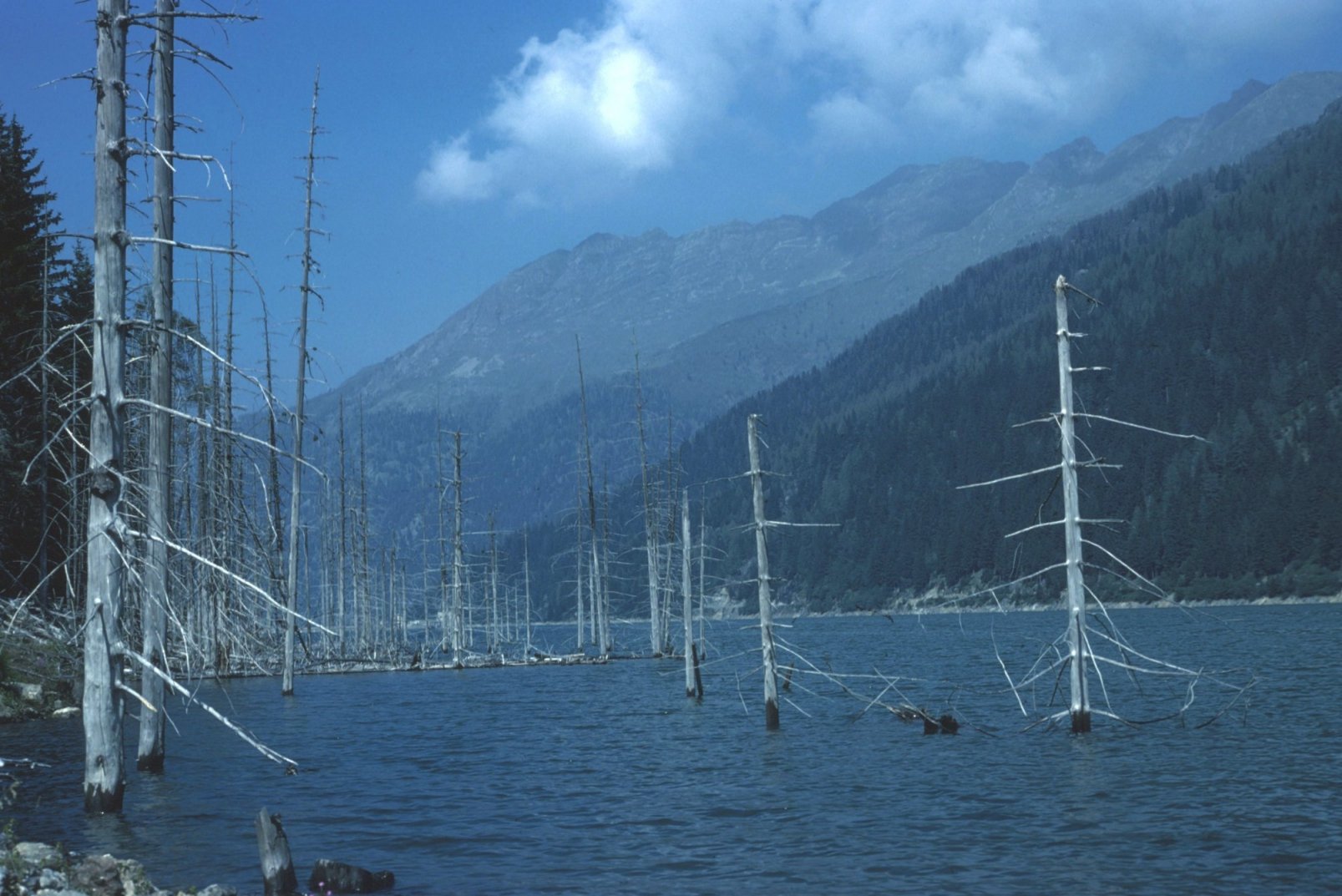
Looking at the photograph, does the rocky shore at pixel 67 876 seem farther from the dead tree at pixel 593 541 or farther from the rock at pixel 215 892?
the dead tree at pixel 593 541

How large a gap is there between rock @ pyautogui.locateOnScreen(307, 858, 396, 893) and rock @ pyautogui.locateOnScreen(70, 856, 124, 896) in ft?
8.32

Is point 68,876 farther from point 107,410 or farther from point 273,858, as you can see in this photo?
point 107,410

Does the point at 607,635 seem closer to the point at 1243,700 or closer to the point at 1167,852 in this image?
the point at 1243,700

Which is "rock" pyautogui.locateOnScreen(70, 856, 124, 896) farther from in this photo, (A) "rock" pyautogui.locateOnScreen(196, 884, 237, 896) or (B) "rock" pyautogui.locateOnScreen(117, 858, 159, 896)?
(A) "rock" pyautogui.locateOnScreen(196, 884, 237, 896)

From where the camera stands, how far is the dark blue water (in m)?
16.8

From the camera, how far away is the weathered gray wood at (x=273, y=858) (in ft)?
46.9

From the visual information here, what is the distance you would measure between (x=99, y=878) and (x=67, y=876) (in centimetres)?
32

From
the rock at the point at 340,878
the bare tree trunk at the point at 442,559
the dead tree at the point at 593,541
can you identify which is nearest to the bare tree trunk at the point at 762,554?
the rock at the point at 340,878

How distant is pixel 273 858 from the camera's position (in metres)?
14.3

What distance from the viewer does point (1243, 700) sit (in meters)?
39.3

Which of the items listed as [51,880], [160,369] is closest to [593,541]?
[160,369]

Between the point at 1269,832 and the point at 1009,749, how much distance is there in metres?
10.8

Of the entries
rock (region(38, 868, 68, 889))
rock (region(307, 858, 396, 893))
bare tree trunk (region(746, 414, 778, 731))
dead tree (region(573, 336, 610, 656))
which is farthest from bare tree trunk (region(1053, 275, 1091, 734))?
dead tree (region(573, 336, 610, 656))

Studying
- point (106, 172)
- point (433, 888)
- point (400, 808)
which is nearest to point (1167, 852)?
point (433, 888)
